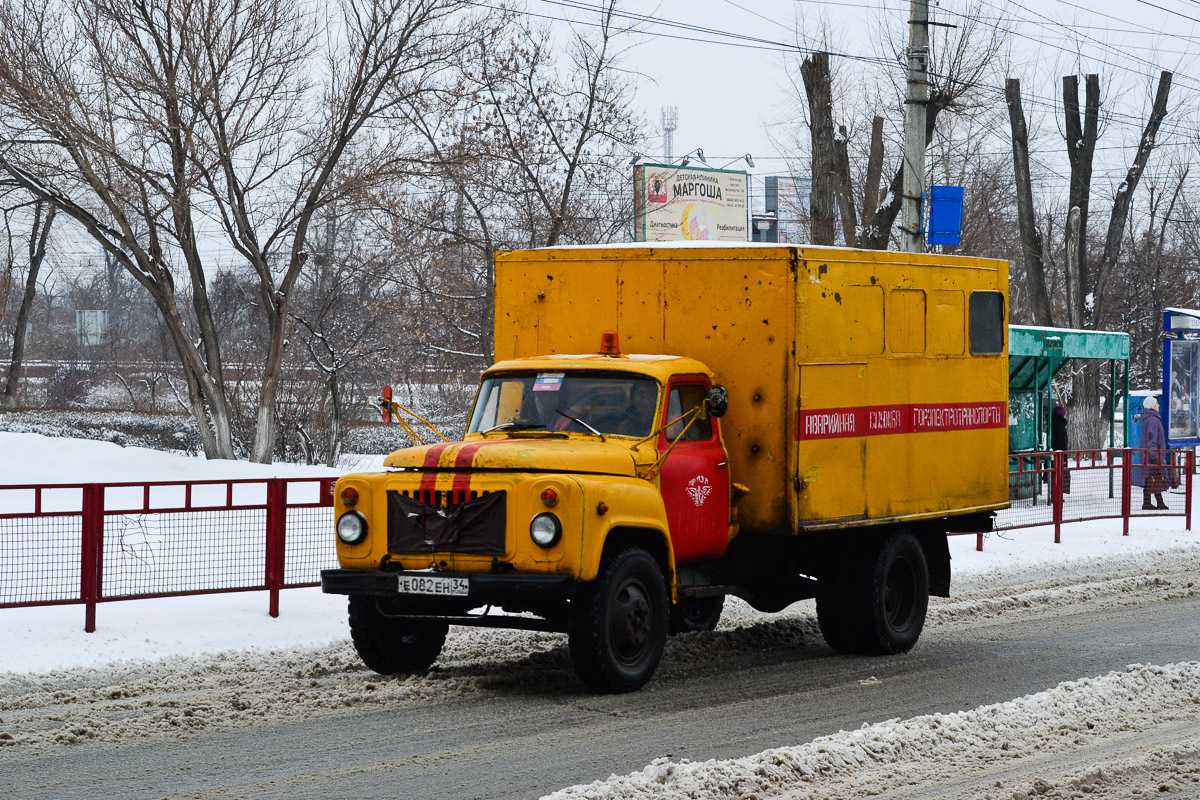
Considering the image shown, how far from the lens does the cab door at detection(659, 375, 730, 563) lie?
32.1 feet

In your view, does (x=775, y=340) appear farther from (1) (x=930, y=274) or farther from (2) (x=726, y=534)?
(1) (x=930, y=274)

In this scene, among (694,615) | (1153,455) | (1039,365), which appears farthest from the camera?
(1039,365)

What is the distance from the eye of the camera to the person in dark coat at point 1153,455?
20.7 meters

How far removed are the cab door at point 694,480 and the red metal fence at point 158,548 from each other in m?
3.68

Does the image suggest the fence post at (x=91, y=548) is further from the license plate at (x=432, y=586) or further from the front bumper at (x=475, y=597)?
the license plate at (x=432, y=586)

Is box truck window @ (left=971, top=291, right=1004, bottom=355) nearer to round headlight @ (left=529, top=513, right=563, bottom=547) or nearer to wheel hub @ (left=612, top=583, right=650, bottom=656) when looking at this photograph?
wheel hub @ (left=612, top=583, right=650, bottom=656)

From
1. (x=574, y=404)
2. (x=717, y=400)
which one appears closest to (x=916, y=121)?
(x=574, y=404)

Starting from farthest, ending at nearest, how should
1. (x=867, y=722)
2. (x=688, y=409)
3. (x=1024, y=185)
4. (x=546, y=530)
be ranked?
1. (x=1024, y=185)
2. (x=688, y=409)
3. (x=546, y=530)
4. (x=867, y=722)

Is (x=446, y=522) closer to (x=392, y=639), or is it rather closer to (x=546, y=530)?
(x=546, y=530)

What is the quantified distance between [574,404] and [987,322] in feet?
14.3

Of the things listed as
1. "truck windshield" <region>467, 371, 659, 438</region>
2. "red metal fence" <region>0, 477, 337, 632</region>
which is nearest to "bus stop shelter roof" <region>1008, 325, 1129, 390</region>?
"red metal fence" <region>0, 477, 337, 632</region>

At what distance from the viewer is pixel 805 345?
33.9 feet

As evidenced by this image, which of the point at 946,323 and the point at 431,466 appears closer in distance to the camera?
the point at 431,466

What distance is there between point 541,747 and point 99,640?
14.7ft
